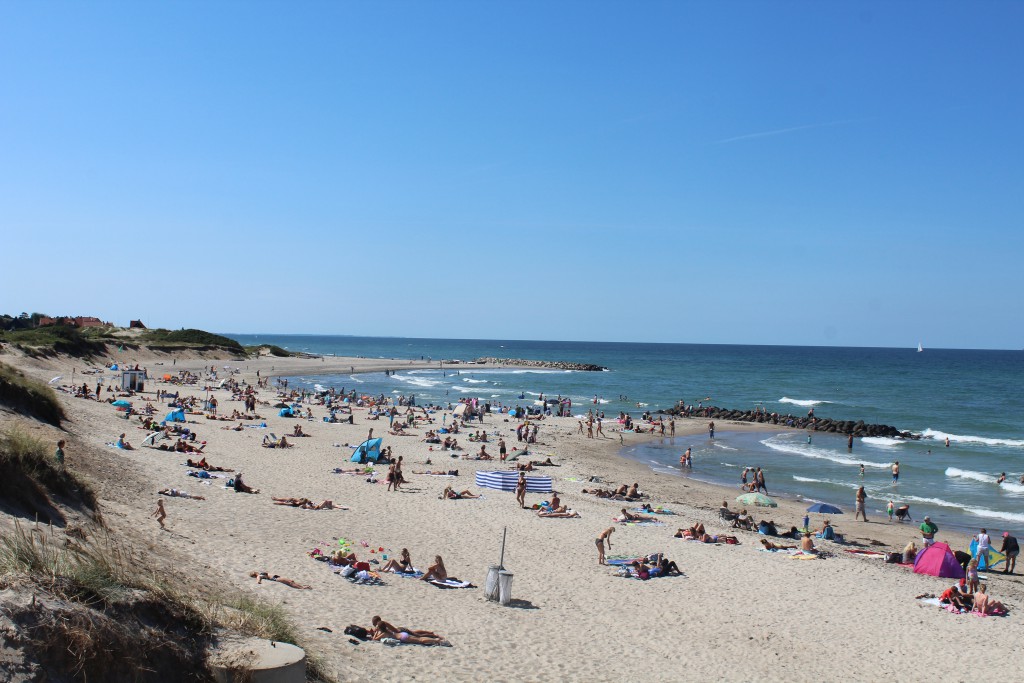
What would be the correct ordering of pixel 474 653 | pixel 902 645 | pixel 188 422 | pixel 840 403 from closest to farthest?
pixel 474 653 < pixel 902 645 < pixel 188 422 < pixel 840 403

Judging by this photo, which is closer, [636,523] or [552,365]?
[636,523]

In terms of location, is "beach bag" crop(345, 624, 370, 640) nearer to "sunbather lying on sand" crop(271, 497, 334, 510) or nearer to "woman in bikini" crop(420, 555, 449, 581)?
"woman in bikini" crop(420, 555, 449, 581)

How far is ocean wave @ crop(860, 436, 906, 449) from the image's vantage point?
136 ft

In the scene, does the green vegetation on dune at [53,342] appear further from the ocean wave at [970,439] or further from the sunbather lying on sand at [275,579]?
the ocean wave at [970,439]

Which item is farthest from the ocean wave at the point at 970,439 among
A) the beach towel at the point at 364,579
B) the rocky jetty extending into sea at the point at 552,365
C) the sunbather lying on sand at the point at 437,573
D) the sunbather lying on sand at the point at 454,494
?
the rocky jetty extending into sea at the point at 552,365

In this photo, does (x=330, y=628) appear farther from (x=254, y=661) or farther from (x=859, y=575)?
(x=859, y=575)

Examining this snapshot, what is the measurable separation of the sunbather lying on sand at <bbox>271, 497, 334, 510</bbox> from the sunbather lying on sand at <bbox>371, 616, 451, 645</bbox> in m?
7.90

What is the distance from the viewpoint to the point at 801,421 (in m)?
49.5

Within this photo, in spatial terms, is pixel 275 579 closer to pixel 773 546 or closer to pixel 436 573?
pixel 436 573

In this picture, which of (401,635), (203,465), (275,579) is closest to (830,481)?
(203,465)

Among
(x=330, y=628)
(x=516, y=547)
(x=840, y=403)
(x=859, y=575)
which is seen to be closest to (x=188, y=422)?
(x=516, y=547)

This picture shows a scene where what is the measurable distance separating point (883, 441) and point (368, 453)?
106ft

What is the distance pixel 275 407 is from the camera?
42.6m

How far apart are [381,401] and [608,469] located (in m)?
22.3
